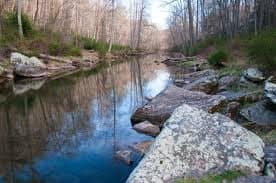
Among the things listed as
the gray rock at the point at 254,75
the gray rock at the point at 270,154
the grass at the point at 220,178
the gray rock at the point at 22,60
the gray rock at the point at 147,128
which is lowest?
the gray rock at the point at 147,128

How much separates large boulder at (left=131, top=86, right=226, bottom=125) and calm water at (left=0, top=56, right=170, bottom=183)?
0.55 metres

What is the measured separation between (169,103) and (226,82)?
11.5 feet

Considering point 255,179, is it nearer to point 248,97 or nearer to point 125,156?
point 125,156

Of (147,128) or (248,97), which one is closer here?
(147,128)

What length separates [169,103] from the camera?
9.10m

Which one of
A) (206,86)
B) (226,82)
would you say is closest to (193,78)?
(206,86)

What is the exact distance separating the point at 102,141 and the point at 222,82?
5959 mm

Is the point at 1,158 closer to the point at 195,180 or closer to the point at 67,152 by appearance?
the point at 67,152

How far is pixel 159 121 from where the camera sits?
28.1ft

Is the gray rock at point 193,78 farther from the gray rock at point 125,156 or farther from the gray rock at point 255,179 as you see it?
the gray rock at point 255,179

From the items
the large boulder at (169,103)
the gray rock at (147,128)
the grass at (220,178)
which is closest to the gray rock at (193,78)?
the large boulder at (169,103)

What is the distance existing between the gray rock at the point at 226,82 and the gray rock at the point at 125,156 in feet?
17.9

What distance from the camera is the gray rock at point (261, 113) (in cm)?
689

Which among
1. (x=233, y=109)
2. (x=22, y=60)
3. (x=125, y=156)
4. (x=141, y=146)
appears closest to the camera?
(x=125, y=156)
